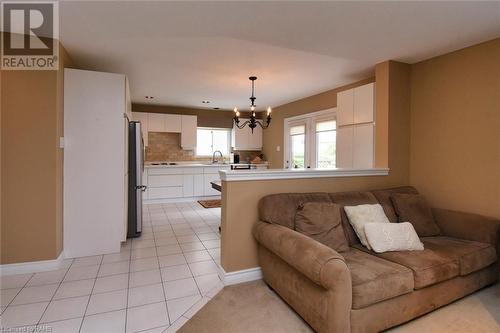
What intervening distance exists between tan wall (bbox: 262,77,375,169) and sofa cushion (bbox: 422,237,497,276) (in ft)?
8.74

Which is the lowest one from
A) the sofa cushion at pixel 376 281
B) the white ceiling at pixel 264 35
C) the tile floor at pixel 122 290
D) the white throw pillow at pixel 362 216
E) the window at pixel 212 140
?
the tile floor at pixel 122 290

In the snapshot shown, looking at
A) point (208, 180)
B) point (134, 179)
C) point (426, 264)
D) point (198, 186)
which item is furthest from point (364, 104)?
point (198, 186)

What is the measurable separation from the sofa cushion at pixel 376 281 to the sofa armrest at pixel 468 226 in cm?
116

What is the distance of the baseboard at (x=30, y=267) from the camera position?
271 centimetres

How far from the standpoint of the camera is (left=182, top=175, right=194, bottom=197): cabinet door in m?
6.63

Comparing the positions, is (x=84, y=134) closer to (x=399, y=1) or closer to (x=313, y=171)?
(x=313, y=171)

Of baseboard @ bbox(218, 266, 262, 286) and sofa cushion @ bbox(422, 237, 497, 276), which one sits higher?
sofa cushion @ bbox(422, 237, 497, 276)

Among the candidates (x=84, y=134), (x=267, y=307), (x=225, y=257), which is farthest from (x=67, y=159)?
(x=267, y=307)

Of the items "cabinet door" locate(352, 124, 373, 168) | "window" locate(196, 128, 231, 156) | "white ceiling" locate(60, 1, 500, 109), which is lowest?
"cabinet door" locate(352, 124, 373, 168)

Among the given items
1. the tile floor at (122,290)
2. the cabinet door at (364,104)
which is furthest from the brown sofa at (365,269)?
the cabinet door at (364,104)

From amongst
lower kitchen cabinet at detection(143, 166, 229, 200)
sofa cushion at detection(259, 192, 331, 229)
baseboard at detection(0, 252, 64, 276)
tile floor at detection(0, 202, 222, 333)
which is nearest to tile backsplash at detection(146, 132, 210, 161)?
lower kitchen cabinet at detection(143, 166, 229, 200)

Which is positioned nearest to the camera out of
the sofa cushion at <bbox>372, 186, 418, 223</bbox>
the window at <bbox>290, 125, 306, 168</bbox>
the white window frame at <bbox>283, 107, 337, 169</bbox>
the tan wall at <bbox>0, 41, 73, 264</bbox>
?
the tan wall at <bbox>0, 41, 73, 264</bbox>

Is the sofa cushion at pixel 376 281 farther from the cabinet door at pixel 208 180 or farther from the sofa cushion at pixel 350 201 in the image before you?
the cabinet door at pixel 208 180

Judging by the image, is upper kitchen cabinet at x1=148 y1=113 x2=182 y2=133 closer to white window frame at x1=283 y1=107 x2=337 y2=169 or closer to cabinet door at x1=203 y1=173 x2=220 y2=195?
cabinet door at x1=203 y1=173 x2=220 y2=195
